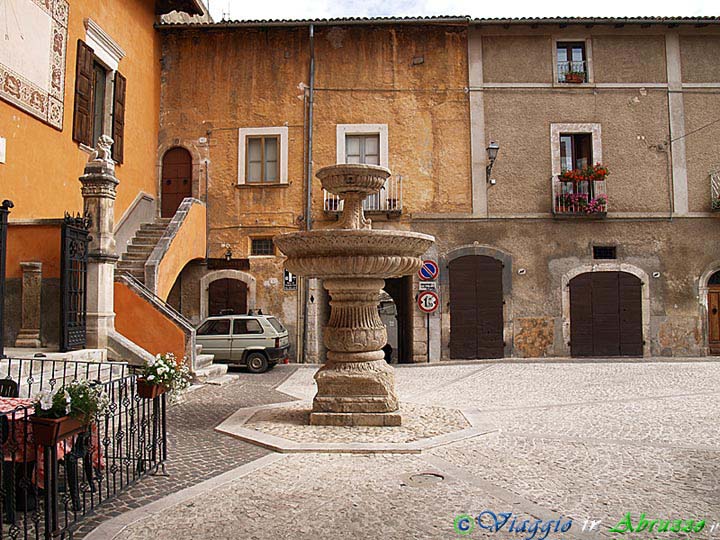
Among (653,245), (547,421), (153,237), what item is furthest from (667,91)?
(153,237)

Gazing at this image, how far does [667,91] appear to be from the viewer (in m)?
16.1

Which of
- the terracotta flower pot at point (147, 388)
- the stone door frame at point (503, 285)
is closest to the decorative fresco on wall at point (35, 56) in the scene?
the terracotta flower pot at point (147, 388)

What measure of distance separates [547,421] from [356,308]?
2.69 metres

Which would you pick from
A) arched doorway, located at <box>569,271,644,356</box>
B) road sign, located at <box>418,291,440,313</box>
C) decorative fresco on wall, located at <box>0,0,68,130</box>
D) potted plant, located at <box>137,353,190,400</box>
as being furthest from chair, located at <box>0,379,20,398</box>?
arched doorway, located at <box>569,271,644,356</box>

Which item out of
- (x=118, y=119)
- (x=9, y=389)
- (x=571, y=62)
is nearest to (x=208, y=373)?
(x=9, y=389)

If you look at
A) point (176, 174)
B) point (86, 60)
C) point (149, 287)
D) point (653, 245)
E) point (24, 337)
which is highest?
point (86, 60)

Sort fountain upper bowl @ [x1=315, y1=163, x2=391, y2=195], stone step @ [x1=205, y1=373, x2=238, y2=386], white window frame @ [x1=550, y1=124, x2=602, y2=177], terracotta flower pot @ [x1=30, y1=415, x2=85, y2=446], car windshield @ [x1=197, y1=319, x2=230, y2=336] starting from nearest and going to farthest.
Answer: terracotta flower pot @ [x1=30, y1=415, x2=85, y2=446] → fountain upper bowl @ [x1=315, y1=163, x2=391, y2=195] → stone step @ [x1=205, y1=373, x2=238, y2=386] → car windshield @ [x1=197, y1=319, x2=230, y2=336] → white window frame @ [x1=550, y1=124, x2=602, y2=177]

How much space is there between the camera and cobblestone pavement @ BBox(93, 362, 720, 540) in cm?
386

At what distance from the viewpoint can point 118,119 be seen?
13883mm

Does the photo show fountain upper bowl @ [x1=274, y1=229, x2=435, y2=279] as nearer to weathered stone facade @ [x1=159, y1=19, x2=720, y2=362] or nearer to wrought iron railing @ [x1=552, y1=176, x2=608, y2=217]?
weathered stone facade @ [x1=159, y1=19, x2=720, y2=362]

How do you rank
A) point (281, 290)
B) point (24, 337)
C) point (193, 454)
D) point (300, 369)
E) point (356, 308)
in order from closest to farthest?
1. point (193, 454)
2. point (356, 308)
3. point (24, 337)
4. point (300, 369)
5. point (281, 290)

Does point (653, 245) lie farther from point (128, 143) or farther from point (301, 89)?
point (128, 143)

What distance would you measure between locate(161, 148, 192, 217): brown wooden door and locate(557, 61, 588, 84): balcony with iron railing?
10.2m

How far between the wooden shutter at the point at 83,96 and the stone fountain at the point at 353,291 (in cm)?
748
